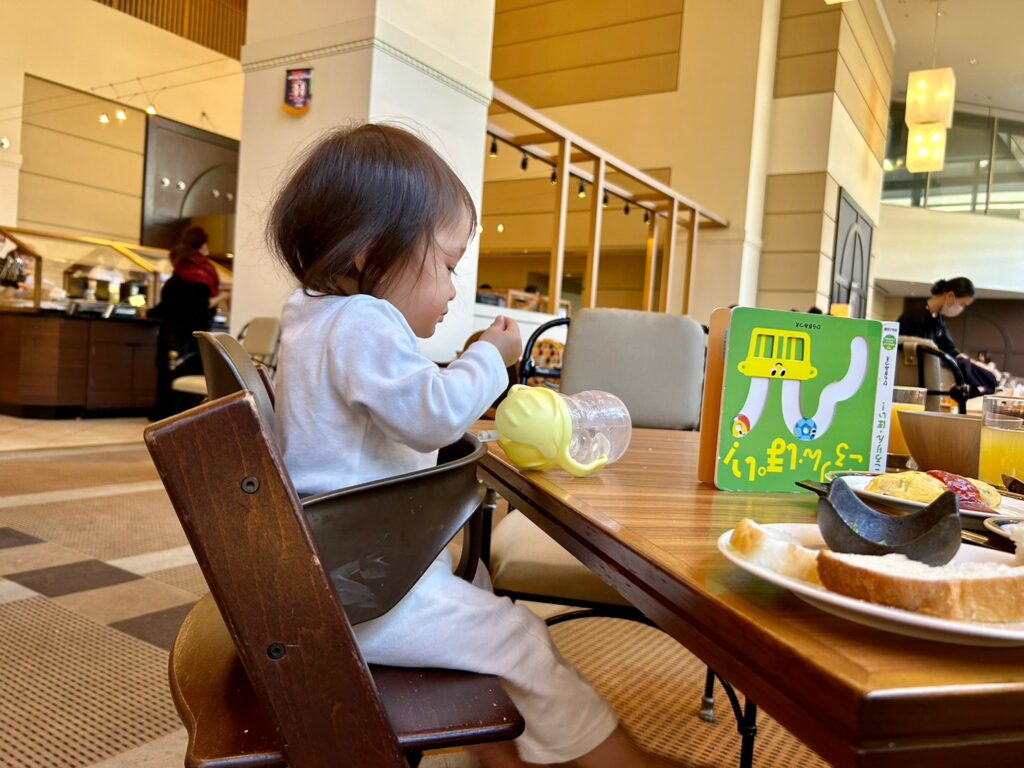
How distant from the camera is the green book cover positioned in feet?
2.68

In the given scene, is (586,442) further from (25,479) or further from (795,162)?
(795,162)

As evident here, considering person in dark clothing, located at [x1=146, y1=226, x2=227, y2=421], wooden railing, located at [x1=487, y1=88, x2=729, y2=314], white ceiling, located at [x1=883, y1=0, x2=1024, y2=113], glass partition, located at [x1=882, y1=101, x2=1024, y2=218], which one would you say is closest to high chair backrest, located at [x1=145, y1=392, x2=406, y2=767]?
wooden railing, located at [x1=487, y1=88, x2=729, y2=314]

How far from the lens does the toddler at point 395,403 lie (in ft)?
2.59

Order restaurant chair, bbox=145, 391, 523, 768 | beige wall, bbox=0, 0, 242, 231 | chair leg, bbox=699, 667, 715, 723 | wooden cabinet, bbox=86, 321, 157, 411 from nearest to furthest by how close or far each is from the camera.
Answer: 1. restaurant chair, bbox=145, 391, 523, 768
2. chair leg, bbox=699, 667, 715, 723
3. wooden cabinet, bbox=86, 321, 157, 411
4. beige wall, bbox=0, 0, 242, 231

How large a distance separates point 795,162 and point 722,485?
8411 millimetres

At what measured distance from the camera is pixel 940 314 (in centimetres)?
530

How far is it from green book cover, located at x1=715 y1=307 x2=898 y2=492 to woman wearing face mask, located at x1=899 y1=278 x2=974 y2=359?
15.1ft

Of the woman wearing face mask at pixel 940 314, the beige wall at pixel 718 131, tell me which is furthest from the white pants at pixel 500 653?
the beige wall at pixel 718 131

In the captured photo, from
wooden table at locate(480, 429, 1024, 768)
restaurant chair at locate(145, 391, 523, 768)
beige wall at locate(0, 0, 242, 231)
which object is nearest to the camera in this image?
wooden table at locate(480, 429, 1024, 768)

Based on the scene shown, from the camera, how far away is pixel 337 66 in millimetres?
3736

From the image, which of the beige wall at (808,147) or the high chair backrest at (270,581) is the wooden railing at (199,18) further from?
the high chair backrest at (270,581)

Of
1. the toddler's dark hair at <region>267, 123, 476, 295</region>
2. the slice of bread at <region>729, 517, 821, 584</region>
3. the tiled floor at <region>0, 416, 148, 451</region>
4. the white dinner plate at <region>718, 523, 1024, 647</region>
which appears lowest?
the tiled floor at <region>0, 416, 148, 451</region>

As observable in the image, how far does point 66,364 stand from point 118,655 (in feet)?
15.3

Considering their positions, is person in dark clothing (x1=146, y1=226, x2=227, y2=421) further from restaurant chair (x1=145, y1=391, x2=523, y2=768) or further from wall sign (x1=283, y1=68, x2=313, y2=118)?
restaurant chair (x1=145, y1=391, x2=523, y2=768)
